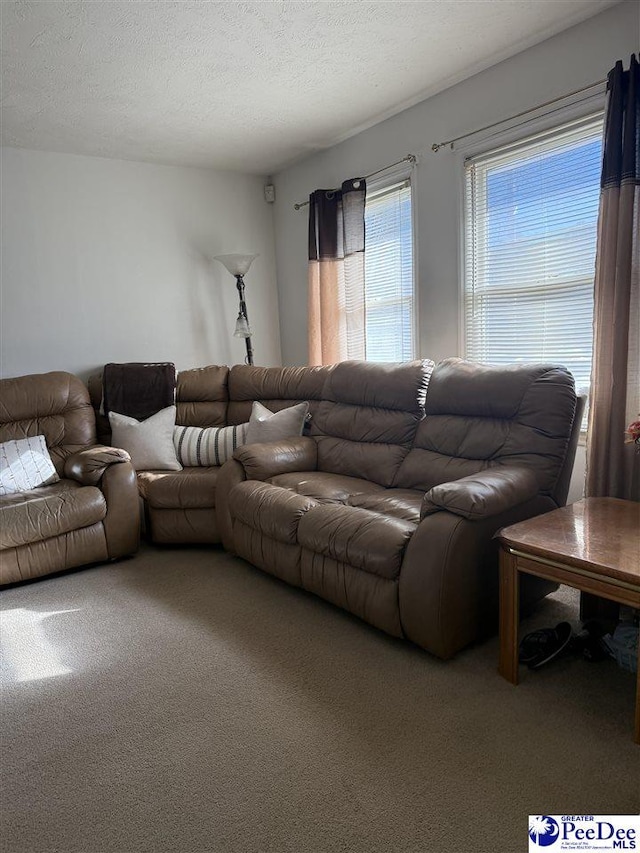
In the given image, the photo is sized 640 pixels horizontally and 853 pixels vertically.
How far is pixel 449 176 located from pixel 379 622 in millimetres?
2548

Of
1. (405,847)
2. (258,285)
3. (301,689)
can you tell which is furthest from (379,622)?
(258,285)

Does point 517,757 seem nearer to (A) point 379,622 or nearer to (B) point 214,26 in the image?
(A) point 379,622

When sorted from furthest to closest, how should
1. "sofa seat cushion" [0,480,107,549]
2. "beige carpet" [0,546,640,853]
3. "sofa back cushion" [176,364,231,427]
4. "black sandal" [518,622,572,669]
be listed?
"sofa back cushion" [176,364,231,427]
"sofa seat cushion" [0,480,107,549]
"black sandal" [518,622,572,669]
"beige carpet" [0,546,640,853]

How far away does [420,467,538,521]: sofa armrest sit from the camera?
209 centimetres

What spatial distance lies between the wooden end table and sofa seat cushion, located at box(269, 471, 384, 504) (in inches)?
37.5

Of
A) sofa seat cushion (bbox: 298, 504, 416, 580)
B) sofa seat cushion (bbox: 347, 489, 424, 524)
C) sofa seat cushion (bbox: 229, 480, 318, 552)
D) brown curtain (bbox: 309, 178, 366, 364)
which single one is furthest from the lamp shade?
sofa seat cushion (bbox: 298, 504, 416, 580)

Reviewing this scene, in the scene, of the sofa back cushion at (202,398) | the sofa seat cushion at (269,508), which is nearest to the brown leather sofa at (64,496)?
the sofa back cushion at (202,398)

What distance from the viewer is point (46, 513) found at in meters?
3.08

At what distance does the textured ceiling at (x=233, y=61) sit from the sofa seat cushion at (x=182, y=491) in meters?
2.12

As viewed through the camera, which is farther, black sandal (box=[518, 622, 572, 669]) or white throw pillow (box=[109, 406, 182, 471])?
white throw pillow (box=[109, 406, 182, 471])

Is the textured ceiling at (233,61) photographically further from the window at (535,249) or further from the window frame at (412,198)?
the window at (535,249)

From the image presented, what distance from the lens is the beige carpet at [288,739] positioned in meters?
1.49

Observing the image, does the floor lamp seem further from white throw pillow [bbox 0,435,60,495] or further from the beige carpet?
the beige carpet

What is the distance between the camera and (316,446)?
3.48m
